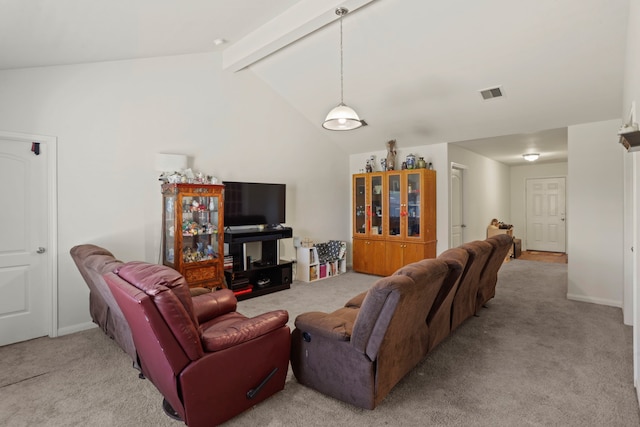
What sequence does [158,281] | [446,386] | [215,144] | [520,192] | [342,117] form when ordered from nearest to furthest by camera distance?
[158,281]
[446,386]
[342,117]
[215,144]
[520,192]

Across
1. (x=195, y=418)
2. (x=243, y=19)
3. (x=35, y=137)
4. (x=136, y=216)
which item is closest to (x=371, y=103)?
(x=243, y=19)

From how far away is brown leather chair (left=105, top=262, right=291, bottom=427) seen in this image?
1.73 meters

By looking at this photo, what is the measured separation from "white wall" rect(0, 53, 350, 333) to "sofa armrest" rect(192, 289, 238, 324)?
172 centimetres

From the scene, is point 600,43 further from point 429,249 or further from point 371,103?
point 429,249

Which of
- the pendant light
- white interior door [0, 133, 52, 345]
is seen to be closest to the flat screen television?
the pendant light

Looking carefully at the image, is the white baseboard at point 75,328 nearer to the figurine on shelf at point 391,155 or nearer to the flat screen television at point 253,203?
the flat screen television at point 253,203

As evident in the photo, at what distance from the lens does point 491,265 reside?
12.4 ft

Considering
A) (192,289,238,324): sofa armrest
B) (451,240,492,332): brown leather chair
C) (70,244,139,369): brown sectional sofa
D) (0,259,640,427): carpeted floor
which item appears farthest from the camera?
(451,240,492,332): brown leather chair

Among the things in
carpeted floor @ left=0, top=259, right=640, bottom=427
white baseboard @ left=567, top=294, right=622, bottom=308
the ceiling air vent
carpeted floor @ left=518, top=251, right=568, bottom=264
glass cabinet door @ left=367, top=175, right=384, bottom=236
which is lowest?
carpeted floor @ left=0, top=259, right=640, bottom=427

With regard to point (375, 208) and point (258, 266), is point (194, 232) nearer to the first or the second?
point (258, 266)

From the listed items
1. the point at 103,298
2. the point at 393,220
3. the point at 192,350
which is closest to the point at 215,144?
the point at 103,298

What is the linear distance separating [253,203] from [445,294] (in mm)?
3128

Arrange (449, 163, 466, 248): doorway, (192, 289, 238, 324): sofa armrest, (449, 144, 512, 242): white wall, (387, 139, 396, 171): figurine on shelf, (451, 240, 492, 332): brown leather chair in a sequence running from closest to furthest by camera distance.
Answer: (192, 289, 238, 324): sofa armrest, (451, 240, 492, 332): brown leather chair, (387, 139, 396, 171): figurine on shelf, (449, 163, 466, 248): doorway, (449, 144, 512, 242): white wall

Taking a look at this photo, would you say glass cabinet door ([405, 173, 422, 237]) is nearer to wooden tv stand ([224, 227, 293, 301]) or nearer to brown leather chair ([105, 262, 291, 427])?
wooden tv stand ([224, 227, 293, 301])
